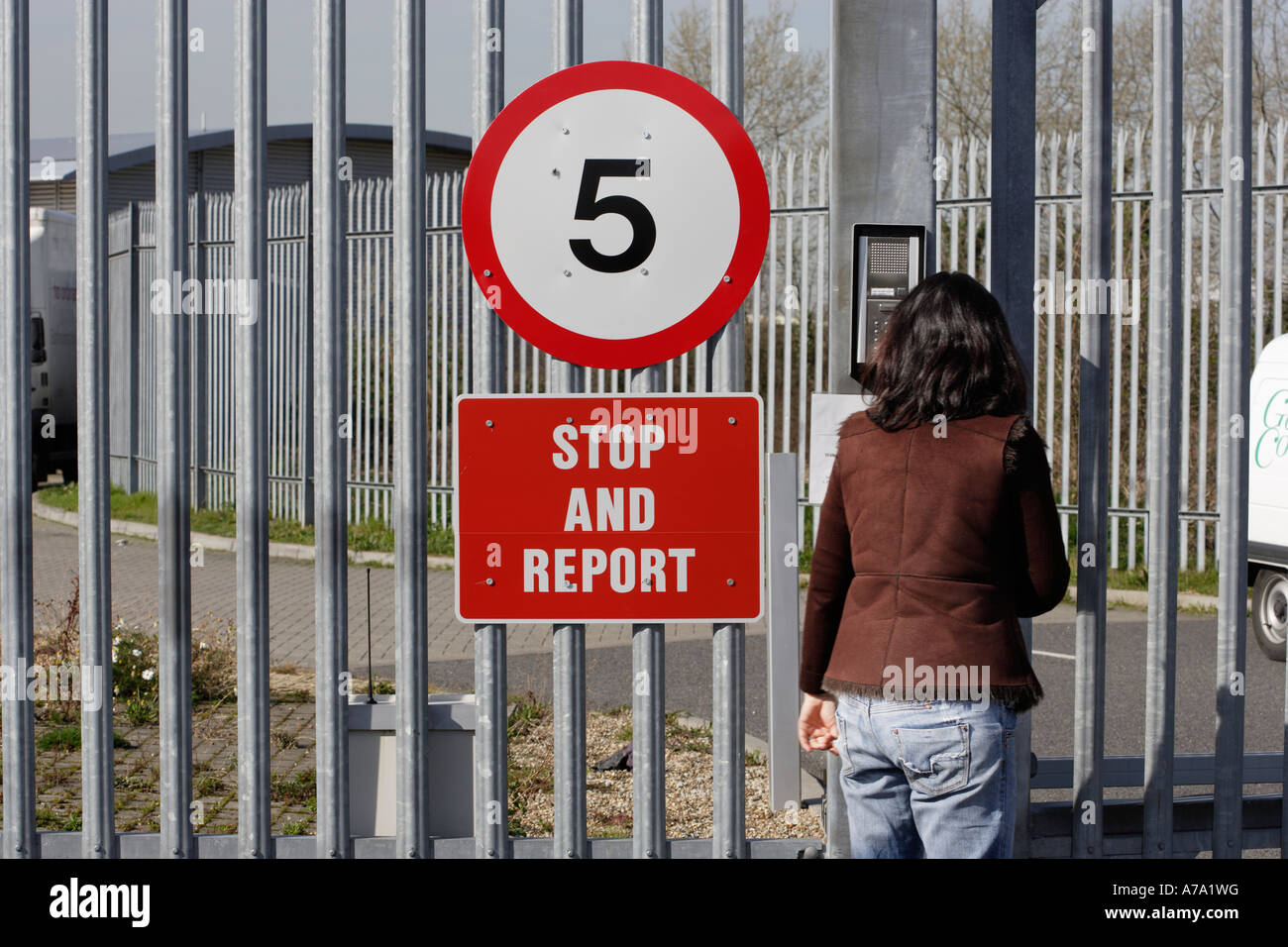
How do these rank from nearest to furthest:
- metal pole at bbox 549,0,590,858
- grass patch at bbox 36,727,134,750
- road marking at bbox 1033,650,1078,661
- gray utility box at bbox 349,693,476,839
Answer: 1. metal pole at bbox 549,0,590,858
2. gray utility box at bbox 349,693,476,839
3. grass patch at bbox 36,727,134,750
4. road marking at bbox 1033,650,1078,661

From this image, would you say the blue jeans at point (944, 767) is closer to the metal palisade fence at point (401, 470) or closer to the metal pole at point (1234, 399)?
the metal palisade fence at point (401, 470)

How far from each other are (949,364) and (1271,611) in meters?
6.89

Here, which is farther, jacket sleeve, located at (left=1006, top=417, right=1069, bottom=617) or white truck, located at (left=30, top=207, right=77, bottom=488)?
white truck, located at (left=30, top=207, right=77, bottom=488)

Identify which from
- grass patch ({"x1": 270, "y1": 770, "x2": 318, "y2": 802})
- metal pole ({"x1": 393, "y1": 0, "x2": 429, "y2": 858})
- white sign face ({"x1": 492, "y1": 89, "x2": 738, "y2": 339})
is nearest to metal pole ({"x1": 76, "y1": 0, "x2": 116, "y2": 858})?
metal pole ({"x1": 393, "y1": 0, "x2": 429, "y2": 858})

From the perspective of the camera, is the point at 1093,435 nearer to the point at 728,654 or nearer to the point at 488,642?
the point at 728,654

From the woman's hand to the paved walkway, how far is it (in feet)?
18.4

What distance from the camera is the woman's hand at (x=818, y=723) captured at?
2.97m

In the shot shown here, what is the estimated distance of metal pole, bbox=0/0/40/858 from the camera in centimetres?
348

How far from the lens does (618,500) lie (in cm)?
325

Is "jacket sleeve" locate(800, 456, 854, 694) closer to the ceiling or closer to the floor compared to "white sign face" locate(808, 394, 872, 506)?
closer to the floor

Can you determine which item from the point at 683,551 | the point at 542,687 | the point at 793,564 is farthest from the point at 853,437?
the point at 542,687

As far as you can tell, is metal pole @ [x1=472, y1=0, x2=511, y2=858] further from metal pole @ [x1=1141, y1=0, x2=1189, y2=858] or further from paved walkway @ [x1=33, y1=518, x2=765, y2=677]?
paved walkway @ [x1=33, y1=518, x2=765, y2=677]
